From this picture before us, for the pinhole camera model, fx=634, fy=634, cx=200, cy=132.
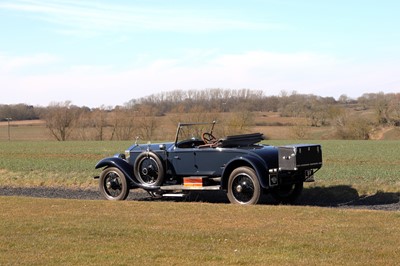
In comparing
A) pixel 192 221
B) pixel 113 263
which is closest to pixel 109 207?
pixel 192 221

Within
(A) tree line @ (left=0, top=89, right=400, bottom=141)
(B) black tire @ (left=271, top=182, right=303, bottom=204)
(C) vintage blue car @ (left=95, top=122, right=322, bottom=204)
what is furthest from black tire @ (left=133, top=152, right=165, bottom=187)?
(A) tree line @ (left=0, top=89, right=400, bottom=141)

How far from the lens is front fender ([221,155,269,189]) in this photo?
473 inches

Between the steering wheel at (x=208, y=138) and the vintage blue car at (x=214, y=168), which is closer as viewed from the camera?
the vintage blue car at (x=214, y=168)

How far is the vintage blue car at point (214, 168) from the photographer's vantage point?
1218cm

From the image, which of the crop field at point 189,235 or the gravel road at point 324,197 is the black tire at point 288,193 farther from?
the crop field at point 189,235

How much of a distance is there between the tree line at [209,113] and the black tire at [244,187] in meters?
53.2

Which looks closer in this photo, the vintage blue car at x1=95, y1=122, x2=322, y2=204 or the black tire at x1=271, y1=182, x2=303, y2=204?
the vintage blue car at x1=95, y1=122, x2=322, y2=204

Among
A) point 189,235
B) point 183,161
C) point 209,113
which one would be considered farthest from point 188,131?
point 209,113

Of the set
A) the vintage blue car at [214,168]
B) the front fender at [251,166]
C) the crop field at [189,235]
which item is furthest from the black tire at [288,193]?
the crop field at [189,235]

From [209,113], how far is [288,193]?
180 feet

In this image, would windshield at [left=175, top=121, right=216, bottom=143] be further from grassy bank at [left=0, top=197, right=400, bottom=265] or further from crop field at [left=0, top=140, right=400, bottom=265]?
grassy bank at [left=0, top=197, right=400, bottom=265]

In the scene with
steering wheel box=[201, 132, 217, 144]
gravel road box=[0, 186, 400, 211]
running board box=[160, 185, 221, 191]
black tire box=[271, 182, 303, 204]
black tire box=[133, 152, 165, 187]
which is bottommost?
gravel road box=[0, 186, 400, 211]

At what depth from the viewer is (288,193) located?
534 inches

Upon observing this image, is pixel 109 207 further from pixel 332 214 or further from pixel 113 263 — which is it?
pixel 113 263
